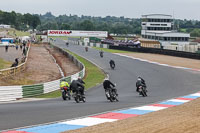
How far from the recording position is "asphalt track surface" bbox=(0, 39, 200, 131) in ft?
45.0

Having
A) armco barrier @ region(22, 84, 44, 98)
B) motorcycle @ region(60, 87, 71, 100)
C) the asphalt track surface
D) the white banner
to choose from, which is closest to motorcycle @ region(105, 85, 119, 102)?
the asphalt track surface

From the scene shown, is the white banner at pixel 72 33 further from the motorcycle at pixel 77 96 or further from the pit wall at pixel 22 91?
the motorcycle at pixel 77 96

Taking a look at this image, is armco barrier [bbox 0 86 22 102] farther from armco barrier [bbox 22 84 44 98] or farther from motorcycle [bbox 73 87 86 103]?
motorcycle [bbox 73 87 86 103]

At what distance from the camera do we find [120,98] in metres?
22.4

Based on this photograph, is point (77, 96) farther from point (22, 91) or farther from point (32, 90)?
point (32, 90)

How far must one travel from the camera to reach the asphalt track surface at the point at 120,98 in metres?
13.7

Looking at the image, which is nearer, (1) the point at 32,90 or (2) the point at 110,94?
(2) the point at 110,94

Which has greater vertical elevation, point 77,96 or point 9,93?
point 77,96

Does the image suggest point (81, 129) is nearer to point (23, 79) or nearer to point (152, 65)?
point (23, 79)

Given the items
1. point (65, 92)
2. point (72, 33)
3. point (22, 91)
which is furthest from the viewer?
point (72, 33)

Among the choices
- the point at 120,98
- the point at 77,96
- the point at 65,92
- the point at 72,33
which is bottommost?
the point at 120,98

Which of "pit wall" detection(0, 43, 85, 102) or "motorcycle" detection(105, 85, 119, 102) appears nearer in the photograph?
"motorcycle" detection(105, 85, 119, 102)

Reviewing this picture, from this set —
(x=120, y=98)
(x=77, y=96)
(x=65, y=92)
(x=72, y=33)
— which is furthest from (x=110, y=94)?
(x=72, y=33)

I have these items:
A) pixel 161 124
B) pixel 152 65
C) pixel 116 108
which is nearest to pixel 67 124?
pixel 161 124
